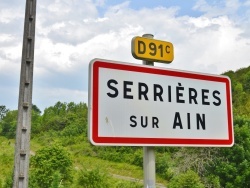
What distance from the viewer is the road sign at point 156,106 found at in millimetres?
1177

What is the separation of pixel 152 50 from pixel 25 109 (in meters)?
3.53

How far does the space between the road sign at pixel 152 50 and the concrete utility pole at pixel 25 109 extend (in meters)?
3.45

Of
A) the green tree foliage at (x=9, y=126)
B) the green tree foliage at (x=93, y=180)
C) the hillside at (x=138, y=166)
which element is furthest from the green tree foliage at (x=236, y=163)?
Result: the green tree foliage at (x=9, y=126)

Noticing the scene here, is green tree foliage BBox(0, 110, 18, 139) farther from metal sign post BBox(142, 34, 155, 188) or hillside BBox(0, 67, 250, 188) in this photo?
metal sign post BBox(142, 34, 155, 188)

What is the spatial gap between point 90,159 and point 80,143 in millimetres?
4048

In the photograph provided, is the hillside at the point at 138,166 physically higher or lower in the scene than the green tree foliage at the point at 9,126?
lower

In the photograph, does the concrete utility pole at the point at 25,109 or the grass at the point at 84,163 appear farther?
the grass at the point at 84,163

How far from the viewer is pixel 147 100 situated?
126cm

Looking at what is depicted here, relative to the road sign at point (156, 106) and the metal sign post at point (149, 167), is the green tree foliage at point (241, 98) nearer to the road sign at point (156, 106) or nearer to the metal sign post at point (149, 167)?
the road sign at point (156, 106)

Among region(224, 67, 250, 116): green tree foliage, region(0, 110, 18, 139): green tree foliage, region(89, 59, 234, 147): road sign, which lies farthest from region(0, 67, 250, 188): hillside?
region(0, 110, 18, 139): green tree foliage

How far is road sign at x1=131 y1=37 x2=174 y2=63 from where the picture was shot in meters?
1.26

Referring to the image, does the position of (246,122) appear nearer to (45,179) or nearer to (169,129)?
(45,179)

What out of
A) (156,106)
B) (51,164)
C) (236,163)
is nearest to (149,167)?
(156,106)

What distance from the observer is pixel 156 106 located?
50.0 inches
